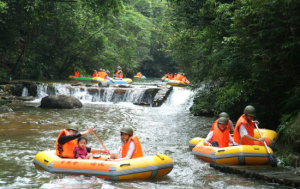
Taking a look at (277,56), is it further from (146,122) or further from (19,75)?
(19,75)

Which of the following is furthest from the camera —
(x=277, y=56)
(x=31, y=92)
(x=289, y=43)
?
(x=31, y=92)

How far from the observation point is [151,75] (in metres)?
53.1

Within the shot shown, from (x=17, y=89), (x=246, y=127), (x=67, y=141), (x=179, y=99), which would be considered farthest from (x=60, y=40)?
(x=246, y=127)

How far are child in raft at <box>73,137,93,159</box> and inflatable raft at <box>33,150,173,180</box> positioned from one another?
29cm

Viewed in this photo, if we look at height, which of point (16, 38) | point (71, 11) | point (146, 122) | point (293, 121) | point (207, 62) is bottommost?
point (146, 122)

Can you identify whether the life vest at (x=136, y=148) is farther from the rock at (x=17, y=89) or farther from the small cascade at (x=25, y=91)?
the small cascade at (x=25, y=91)

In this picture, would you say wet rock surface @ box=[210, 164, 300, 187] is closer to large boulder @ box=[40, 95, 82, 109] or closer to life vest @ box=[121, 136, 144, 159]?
life vest @ box=[121, 136, 144, 159]

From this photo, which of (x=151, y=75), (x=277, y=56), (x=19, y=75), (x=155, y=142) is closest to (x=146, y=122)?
(x=155, y=142)

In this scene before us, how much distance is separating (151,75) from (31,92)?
1319 inches

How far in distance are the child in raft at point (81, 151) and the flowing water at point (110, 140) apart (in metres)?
0.56

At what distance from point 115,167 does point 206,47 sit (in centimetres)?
941

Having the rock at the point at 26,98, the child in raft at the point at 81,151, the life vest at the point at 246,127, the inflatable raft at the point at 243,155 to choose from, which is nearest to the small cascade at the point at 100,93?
the rock at the point at 26,98

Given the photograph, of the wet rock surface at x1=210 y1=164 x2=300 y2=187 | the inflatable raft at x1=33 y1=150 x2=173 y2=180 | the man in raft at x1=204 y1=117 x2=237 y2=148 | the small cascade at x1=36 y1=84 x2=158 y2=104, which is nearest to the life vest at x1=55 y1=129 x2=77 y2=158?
the inflatable raft at x1=33 y1=150 x2=173 y2=180

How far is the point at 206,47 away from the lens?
14.2m
